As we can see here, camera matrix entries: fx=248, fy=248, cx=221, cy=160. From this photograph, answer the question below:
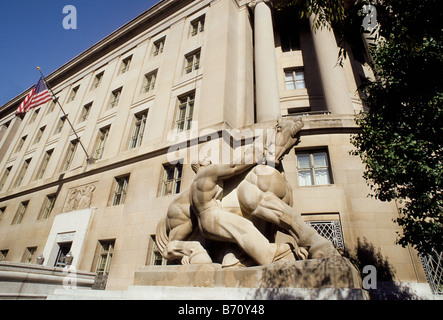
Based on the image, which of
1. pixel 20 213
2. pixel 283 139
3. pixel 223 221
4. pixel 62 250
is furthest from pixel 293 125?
pixel 20 213

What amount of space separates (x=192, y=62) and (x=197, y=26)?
4245mm

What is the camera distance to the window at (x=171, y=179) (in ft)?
41.3

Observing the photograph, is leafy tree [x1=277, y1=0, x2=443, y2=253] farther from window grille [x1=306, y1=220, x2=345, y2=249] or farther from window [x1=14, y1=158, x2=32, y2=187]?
window [x1=14, y1=158, x2=32, y2=187]

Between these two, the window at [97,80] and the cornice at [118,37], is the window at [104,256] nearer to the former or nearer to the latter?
the window at [97,80]

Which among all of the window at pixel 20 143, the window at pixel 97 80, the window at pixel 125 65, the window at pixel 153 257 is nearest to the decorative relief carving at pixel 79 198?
the window at pixel 153 257

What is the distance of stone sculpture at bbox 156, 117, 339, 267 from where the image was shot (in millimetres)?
4566

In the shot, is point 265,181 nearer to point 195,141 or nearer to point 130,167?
point 195,141

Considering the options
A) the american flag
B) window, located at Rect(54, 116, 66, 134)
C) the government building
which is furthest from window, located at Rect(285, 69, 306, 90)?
window, located at Rect(54, 116, 66, 134)

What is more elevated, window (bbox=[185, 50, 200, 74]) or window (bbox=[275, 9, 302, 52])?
window (bbox=[275, 9, 302, 52])

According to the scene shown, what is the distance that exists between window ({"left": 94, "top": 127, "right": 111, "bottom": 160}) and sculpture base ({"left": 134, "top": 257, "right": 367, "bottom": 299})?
15152 millimetres

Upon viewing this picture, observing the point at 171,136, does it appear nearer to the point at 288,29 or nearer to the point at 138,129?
the point at 138,129
